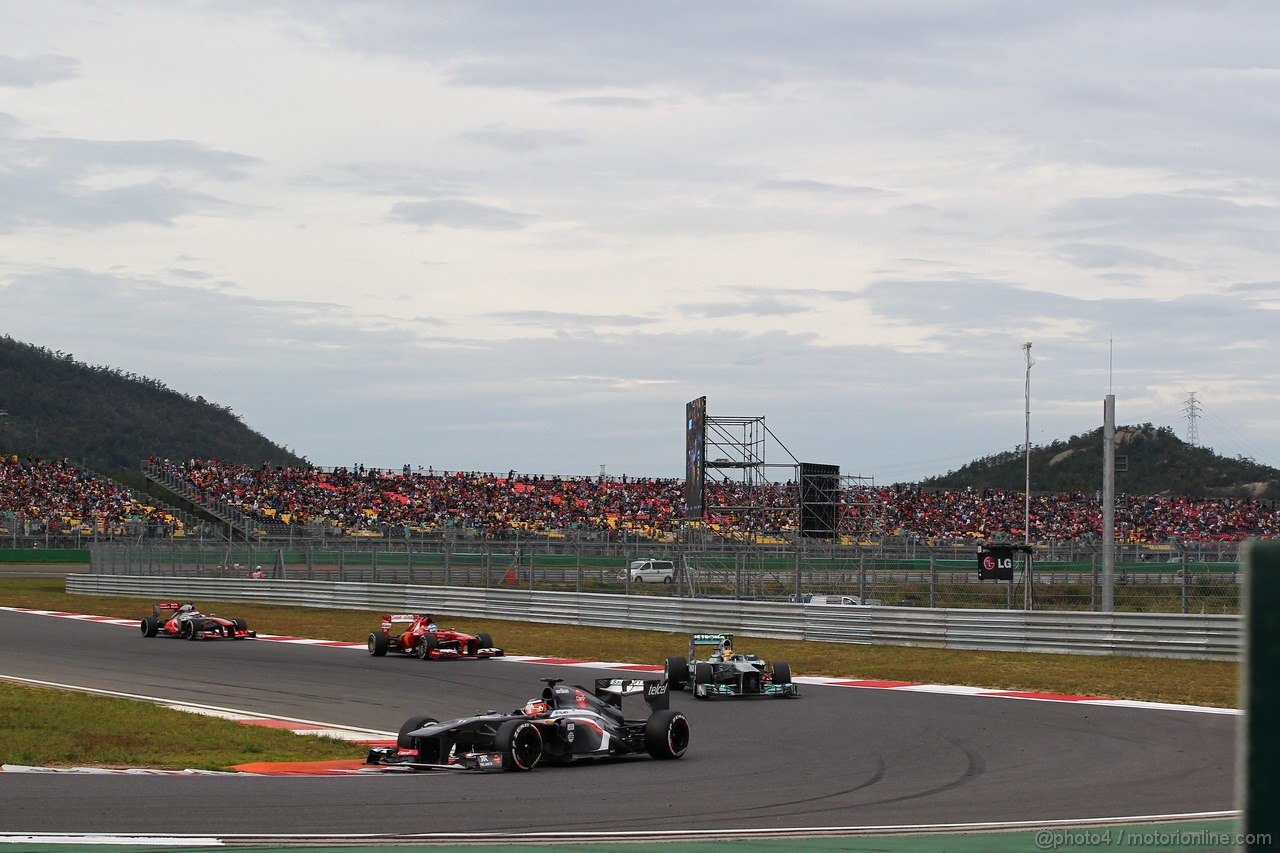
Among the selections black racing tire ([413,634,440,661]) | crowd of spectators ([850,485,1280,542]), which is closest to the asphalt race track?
black racing tire ([413,634,440,661])

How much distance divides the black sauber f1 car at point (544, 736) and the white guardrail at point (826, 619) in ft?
38.2

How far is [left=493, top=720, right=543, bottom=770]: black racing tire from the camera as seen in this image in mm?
11664

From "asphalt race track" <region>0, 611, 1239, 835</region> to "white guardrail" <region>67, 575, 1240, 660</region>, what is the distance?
5.31 meters

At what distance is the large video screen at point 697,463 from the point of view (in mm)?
38031

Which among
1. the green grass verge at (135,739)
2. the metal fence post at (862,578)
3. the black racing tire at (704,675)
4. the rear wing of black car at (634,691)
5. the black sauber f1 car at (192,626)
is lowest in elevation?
the black sauber f1 car at (192,626)

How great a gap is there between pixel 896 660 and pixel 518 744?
12.6m

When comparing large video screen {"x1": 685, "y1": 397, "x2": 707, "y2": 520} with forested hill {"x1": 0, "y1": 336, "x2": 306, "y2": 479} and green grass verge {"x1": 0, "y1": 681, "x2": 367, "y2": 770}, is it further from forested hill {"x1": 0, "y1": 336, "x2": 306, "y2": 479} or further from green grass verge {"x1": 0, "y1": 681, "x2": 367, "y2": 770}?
forested hill {"x1": 0, "y1": 336, "x2": 306, "y2": 479}

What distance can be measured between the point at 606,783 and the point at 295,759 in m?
3.31

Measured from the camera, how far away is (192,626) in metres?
28.3

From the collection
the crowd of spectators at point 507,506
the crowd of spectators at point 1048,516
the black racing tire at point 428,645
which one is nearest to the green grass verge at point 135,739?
the black racing tire at point 428,645

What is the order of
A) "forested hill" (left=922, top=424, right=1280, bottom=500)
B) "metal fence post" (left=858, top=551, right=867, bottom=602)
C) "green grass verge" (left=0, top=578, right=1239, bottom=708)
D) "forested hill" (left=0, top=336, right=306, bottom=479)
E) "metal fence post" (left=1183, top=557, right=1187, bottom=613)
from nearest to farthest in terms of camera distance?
"green grass verge" (left=0, top=578, right=1239, bottom=708) < "metal fence post" (left=1183, top=557, right=1187, bottom=613) < "metal fence post" (left=858, top=551, right=867, bottom=602) < "forested hill" (left=922, top=424, right=1280, bottom=500) < "forested hill" (left=0, top=336, right=306, bottom=479)

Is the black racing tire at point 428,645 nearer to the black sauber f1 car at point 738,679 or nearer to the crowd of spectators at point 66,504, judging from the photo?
the black sauber f1 car at point 738,679

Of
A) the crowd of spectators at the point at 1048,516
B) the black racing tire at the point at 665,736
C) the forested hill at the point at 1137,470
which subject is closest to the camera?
the black racing tire at the point at 665,736

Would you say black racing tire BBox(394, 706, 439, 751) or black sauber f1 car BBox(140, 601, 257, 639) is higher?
black racing tire BBox(394, 706, 439, 751)
